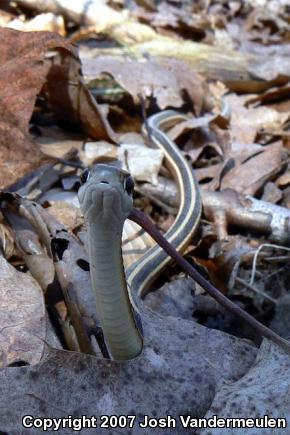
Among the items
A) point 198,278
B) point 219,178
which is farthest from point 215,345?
point 219,178

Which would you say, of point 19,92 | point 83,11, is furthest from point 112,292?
point 83,11

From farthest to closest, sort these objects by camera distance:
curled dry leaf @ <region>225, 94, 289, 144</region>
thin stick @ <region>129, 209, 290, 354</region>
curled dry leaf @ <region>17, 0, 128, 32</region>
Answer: curled dry leaf @ <region>17, 0, 128, 32</region> < curled dry leaf @ <region>225, 94, 289, 144</region> < thin stick @ <region>129, 209, 290, 354</region>

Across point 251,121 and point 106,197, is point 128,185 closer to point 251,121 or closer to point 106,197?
point 106,197

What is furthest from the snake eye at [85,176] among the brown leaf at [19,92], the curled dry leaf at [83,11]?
the curled dry leaf at [83,11]

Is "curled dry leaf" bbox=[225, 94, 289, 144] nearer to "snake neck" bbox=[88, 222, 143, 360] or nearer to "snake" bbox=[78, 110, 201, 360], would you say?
"snake" bbox=[78, 110, 201, 360]

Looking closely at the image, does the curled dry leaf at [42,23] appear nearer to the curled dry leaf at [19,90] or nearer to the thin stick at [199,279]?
the curled dry leaf at [19,90]

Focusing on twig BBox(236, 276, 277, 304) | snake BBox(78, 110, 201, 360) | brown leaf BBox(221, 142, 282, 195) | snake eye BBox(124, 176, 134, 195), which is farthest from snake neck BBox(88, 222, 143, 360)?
brown leaf BBox(221, 142, 282, 195)

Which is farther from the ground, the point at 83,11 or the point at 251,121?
the point at 83,11

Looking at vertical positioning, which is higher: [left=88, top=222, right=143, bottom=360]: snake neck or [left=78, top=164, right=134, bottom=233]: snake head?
[left=78, top=164, right=134, bottom=233]: snake head
